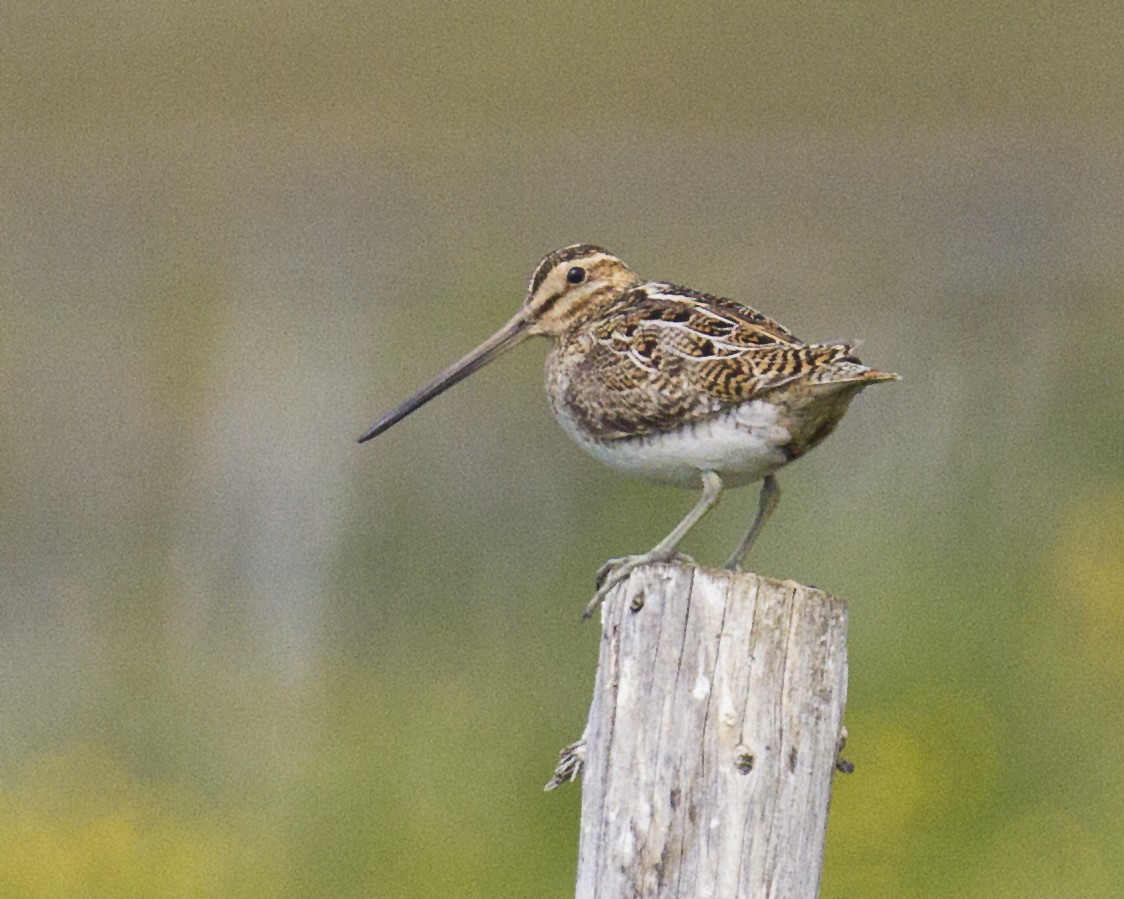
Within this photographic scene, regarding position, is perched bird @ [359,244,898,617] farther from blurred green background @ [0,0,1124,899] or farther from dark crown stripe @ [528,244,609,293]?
blurred green background @ [0,0,1124,899]

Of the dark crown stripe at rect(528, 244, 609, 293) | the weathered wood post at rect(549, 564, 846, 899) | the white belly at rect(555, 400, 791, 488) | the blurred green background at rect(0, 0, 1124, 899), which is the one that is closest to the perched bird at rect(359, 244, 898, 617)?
the white belly at rect(555, 400, 791, 488)

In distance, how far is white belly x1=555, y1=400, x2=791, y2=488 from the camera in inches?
171

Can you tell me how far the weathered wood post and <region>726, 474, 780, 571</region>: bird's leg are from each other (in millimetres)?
861

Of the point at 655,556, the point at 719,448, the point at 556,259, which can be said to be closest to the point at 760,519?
the point at 719,448

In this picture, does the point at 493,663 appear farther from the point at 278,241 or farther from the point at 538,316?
the point at 278,241

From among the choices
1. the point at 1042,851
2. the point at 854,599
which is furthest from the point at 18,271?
the point at 1042,851

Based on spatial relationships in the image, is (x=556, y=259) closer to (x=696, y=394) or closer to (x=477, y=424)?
(x=696, y=394)

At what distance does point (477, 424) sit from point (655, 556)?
483 cm

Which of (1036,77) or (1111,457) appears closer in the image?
(1111,457)

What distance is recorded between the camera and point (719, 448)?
173 inches

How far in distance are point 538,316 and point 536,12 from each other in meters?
7.72

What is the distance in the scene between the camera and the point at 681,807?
141 inches

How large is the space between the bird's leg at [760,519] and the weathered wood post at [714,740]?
0.86 m

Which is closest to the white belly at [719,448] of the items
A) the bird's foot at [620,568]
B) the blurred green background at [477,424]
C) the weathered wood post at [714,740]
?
the bird's foot at [620,568]
